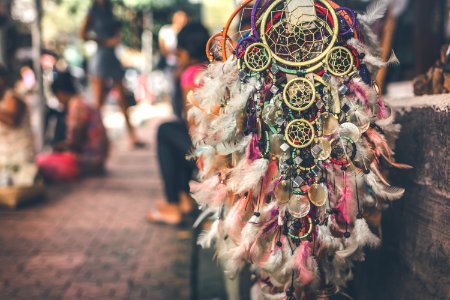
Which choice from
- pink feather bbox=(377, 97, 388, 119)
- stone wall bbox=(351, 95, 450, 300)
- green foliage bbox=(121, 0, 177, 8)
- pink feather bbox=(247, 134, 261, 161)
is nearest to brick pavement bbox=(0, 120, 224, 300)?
stone wall bbox=(351, 95, 450, 300)

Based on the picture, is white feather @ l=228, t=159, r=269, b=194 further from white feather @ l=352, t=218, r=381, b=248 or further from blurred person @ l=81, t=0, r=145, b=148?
blurred person @ l=81, t=0, r=145, b=148

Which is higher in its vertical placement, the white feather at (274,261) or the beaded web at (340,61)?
the beaded web at (340,61)

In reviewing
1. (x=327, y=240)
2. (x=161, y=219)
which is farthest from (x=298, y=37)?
(x=161, y=219)

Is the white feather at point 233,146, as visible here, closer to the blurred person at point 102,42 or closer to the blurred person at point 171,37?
the blurred person at point 171,37

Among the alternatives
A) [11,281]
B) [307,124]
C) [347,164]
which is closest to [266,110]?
[307,124]

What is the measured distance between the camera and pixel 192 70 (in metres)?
3.73

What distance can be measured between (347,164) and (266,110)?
1.19ft

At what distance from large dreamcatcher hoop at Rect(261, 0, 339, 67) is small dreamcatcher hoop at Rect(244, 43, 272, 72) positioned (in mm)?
25

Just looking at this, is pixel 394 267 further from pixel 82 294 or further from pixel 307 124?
pixel 82 294

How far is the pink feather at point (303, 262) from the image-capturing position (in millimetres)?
1821

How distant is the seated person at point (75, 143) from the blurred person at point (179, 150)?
74.6 inches

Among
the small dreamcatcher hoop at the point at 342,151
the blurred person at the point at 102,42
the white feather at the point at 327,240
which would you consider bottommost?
the white feather at the point at 327,240

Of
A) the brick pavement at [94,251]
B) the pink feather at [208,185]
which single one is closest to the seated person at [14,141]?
the brick pavement at [94,251]

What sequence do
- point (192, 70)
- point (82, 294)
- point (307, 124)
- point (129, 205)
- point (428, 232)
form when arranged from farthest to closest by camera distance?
point (129, 205) < point (192, 70) < point (82, 294) < point (428, 232) < point (307, 124)
